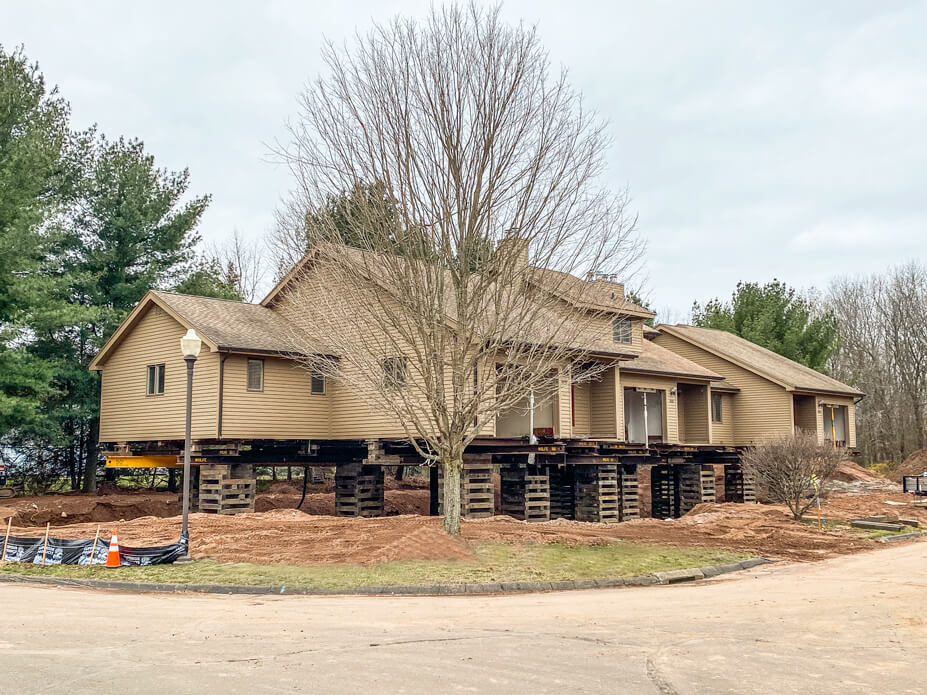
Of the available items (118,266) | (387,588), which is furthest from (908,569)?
(118,266)

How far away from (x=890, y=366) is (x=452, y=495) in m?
55.8

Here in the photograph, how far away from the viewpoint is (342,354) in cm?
1767

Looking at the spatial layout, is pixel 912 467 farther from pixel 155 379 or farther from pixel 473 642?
pixel 473 642

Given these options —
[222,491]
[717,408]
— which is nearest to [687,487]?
[717,408]

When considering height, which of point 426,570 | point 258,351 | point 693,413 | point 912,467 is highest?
point 258,351

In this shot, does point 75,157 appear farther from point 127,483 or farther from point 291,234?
point 291,234

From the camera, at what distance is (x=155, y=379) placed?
25562mm

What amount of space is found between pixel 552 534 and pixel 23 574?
1020 cm

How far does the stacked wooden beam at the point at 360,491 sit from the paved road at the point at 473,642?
497 inches

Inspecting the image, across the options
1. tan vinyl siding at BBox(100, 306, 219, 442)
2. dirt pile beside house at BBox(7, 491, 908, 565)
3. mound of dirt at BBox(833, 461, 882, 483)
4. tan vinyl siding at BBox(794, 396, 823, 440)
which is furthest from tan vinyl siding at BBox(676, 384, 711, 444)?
tan vinyl siding at BBox(100, 306, 219, 442)

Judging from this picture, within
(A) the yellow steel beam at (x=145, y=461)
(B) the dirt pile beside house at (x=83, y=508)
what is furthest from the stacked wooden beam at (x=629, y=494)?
(B) the dirt pile beside house at (x=83, y=508)

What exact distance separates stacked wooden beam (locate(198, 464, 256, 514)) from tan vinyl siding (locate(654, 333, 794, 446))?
21.8 m

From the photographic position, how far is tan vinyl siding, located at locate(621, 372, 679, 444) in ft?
98.7

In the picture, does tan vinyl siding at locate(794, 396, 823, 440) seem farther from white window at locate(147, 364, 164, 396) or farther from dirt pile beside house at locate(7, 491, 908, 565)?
white window at locate(147, 364, 164, 396)
